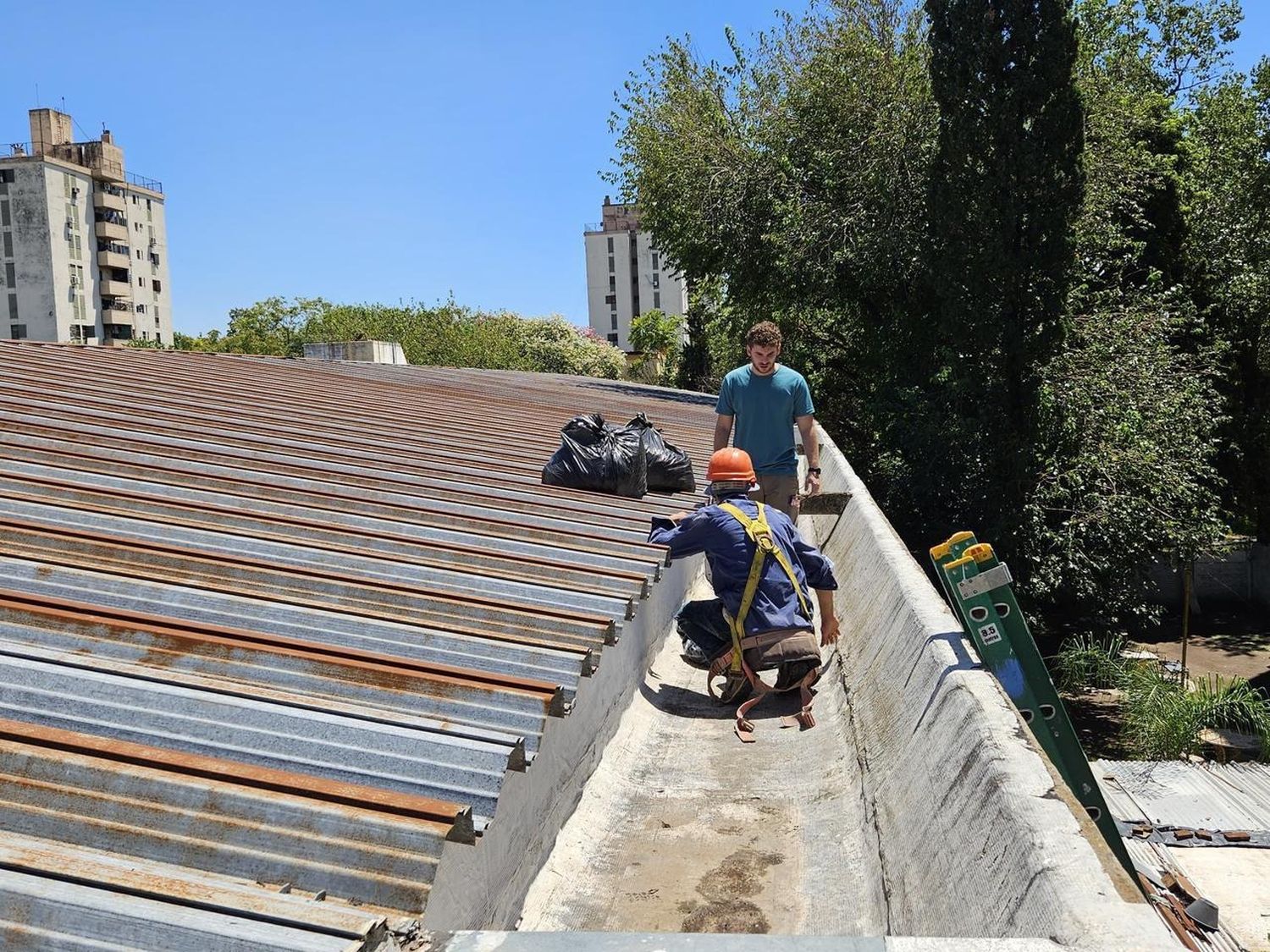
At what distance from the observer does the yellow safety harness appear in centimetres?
567

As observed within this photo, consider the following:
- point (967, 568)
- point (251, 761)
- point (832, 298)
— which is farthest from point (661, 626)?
point (832, 298)

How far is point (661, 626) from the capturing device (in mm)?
6973

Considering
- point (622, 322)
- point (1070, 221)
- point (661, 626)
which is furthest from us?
point (622, 322)

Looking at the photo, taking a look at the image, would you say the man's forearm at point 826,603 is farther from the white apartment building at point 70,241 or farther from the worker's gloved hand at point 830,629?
the white apartment building at point 70,241

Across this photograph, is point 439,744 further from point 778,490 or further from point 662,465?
point 662,465

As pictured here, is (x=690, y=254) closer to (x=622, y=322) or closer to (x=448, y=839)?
(x=448, y=839)

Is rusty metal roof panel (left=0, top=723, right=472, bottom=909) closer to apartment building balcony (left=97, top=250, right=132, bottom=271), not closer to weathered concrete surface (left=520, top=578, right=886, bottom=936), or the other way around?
weathered concrete surface (left=520, top=578, right=886, bottom=936)

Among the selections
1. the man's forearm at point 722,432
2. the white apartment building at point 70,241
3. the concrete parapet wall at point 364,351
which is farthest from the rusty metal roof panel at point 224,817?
the white apartment building at point 70,241

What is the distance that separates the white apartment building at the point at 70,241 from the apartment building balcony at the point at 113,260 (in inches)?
2.3

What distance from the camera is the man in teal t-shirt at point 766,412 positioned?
741cm

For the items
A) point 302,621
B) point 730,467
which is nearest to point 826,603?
point 730,467

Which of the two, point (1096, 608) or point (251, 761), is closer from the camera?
point (251, 761)

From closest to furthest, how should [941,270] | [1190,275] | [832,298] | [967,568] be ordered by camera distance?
[967,568] < [941,270] < [832,298] < [1190,275]

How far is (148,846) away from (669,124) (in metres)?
23.7
